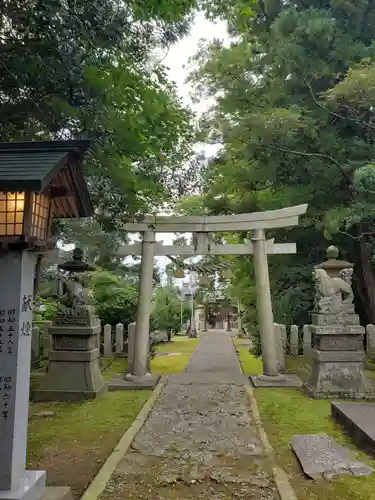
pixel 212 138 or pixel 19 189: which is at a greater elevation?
pixel 212 138

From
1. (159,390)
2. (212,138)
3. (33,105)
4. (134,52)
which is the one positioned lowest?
(159,390)

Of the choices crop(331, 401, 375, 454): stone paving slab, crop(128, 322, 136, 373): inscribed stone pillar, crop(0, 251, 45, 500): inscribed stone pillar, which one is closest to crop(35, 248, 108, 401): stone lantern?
crop(128, 322, 136, 373): inscribed stone pillar

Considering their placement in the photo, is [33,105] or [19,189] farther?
[33,105]

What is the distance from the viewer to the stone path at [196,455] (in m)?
4.43

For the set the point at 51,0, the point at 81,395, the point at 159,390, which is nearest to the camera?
the point at 51,0

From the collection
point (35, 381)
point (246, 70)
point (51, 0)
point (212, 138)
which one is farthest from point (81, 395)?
point (246, 70)

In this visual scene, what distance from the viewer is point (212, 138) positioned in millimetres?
14977

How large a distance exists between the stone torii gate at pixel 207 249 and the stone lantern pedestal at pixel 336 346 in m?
1.48

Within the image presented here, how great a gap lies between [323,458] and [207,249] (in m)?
6.54

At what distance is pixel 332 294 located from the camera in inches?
354

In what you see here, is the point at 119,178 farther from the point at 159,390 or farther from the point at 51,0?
the point at 159,390

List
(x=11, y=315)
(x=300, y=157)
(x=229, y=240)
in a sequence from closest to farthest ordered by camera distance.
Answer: (x=11, y=315)
(x=300, y=157)
(x=229, y=240)

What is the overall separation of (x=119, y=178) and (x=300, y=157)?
Answer: 7.72 metres

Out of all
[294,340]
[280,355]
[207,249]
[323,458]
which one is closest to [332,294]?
[280,355]
